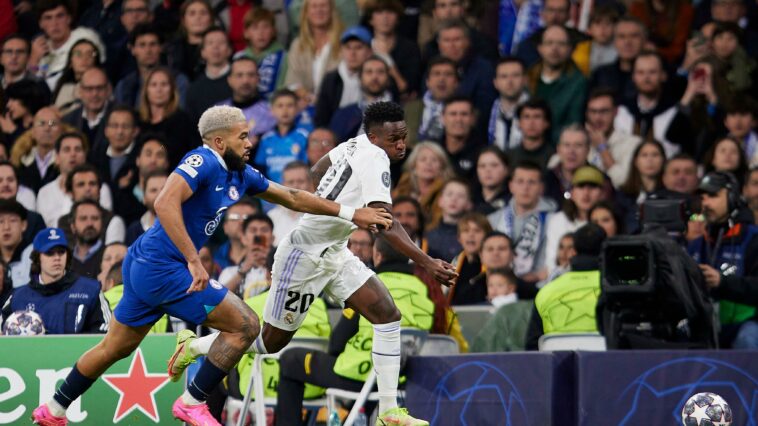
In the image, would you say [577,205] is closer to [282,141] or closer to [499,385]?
[282,141]

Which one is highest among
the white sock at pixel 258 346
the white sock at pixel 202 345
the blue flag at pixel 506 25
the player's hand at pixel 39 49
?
the blue flag at pixel 506 25

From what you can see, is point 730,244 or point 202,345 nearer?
point 202,345

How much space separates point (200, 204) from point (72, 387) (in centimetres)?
149

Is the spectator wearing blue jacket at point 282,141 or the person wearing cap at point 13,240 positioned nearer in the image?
the person wearing cap at point 13,240

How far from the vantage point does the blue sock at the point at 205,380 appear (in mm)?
9127

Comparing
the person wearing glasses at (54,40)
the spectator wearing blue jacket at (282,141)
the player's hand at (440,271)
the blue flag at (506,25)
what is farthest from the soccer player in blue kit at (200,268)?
the person wearing glasses at (54,40)

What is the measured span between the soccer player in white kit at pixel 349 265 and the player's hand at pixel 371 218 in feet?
0.31

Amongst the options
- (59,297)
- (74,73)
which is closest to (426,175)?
(59,297)

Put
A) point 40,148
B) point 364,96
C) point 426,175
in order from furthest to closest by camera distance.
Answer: point 40,148 → point 364,96 → point 426,175

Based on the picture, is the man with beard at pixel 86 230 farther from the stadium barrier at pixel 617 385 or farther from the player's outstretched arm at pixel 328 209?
the stadium barrier at pixel 617 385

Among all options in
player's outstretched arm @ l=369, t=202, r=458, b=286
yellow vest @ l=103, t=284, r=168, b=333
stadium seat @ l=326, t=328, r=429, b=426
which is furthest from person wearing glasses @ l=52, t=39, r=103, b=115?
player's outstretched arm @ l=369, t=202, r=458, b=286

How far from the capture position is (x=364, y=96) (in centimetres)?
1509

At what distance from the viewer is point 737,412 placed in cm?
969

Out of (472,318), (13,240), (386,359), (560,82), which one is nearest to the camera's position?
(386,359)
